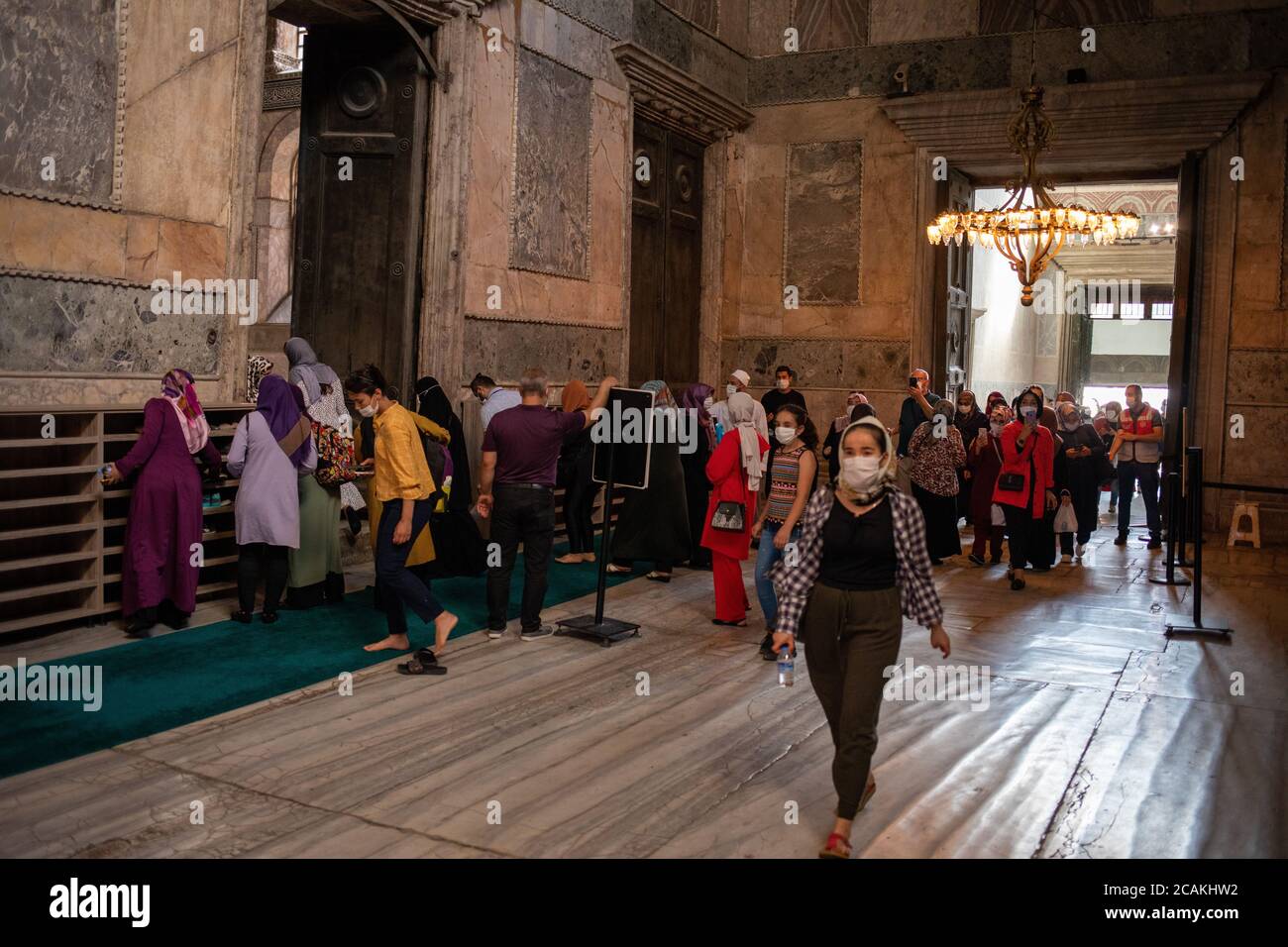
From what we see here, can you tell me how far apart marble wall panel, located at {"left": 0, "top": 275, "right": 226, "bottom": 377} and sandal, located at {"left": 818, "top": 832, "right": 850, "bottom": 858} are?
5485 millimetres

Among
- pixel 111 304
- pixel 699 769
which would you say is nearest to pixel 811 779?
pixel 699 769

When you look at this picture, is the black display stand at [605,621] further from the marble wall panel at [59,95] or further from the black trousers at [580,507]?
the marble wall panel at [59,95]

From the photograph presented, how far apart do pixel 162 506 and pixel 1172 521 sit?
7754 millimetres

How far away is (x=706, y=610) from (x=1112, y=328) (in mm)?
22553

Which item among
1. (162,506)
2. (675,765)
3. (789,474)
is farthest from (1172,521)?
(162,506)

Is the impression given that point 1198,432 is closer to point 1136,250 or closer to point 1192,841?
point 1192,841

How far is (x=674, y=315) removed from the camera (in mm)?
14789

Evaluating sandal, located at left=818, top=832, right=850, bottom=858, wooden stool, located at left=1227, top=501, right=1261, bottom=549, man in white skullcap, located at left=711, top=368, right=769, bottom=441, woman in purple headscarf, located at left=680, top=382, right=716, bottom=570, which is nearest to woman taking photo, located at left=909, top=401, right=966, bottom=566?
man in white skullcap, located at left=711, top=368, right=769, bottom=441

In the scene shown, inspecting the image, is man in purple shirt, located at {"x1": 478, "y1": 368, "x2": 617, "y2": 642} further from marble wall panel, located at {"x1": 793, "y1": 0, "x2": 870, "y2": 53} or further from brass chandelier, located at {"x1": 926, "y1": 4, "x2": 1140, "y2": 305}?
marble wall panel, located at {"x1": 793, "y1": 0, "x2": 870, "y2": 53}

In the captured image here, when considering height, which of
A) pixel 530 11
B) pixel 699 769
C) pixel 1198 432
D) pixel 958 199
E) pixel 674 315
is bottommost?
pixel 699 769

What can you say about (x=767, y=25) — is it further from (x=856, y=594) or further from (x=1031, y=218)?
(x=856, y=594)

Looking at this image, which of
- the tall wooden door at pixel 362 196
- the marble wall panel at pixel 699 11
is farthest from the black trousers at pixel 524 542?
the marble wall panel at pixel 699 11

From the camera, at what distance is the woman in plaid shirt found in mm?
4355

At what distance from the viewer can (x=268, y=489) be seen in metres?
7.50
